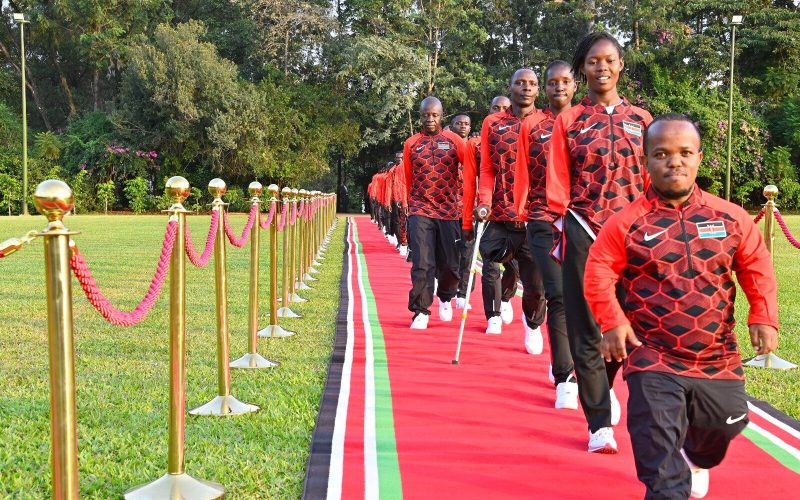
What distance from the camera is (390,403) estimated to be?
5.38m

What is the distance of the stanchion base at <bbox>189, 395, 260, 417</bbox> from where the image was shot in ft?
16.7

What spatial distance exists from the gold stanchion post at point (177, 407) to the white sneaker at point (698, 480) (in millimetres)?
1965

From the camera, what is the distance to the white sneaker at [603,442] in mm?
4312

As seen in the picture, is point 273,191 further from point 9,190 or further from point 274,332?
point 9,190

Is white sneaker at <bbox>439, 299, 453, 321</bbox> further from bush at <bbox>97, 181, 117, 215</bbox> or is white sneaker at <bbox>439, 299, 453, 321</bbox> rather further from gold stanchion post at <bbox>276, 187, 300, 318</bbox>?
bush at <bbox>97, 181, 117, 215</bbox>

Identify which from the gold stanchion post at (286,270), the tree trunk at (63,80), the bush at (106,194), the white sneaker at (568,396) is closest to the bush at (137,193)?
the bush at (106,194)

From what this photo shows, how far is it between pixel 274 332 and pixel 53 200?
199 inches

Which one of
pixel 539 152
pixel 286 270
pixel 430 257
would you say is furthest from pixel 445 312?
pixel 539 152

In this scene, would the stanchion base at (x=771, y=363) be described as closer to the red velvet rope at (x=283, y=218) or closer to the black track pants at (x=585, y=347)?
the black track pants at (x=585, y=347)

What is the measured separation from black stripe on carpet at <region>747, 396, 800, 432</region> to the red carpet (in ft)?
0.09

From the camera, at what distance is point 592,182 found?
447 cm

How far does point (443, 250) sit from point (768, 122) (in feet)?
121

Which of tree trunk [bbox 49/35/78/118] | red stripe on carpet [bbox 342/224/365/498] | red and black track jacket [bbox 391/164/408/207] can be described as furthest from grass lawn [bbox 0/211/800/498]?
tree trunk [bbox 49/35/78/118]

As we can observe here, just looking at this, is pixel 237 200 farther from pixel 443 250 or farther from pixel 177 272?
pixel 177 272
